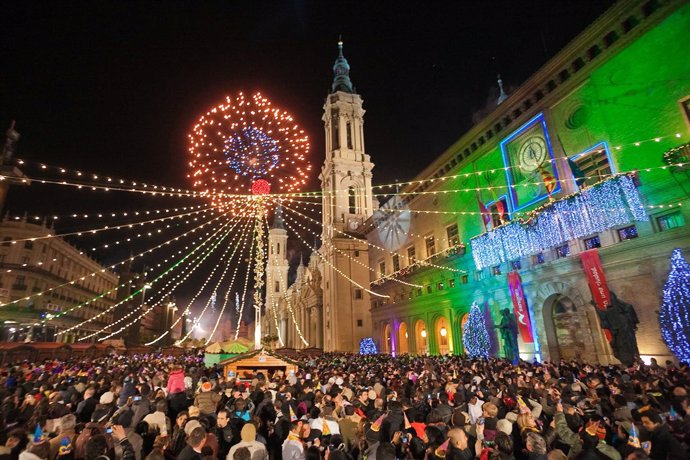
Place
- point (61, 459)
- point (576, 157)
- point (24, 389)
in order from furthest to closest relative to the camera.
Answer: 1. point (576, 157)
2. point (24, 389)
3. point (61, 459)

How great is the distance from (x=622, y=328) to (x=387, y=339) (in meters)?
23.9

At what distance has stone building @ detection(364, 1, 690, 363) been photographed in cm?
1519

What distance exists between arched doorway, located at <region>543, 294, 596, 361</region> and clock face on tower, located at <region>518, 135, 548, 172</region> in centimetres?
785

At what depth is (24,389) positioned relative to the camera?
34.7 feet

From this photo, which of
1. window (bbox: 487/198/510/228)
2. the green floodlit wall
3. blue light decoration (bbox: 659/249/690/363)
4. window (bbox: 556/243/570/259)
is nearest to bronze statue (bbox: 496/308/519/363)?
the green floodlit wall

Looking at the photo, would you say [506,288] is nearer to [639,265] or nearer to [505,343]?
[505,343]

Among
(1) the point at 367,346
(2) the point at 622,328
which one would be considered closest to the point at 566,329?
(2) the point at 622,328

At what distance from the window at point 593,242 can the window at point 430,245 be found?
43.0ft

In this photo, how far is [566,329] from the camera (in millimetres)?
19156

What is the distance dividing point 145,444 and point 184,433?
0.94m

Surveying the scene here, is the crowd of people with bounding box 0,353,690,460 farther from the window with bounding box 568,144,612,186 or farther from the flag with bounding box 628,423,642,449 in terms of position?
the window with bounding box 568,144,612,186

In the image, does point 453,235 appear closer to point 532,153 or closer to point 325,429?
point 532,153

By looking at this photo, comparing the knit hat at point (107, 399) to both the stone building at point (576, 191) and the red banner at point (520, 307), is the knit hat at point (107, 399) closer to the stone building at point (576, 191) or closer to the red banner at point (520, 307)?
the stone building at point (576, 191)

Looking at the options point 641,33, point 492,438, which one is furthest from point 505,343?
point 492,438
